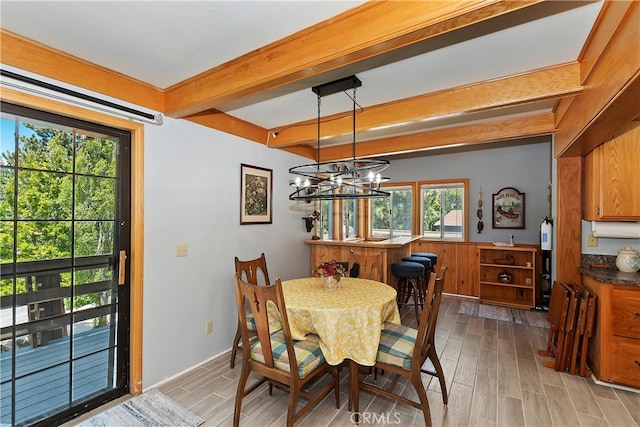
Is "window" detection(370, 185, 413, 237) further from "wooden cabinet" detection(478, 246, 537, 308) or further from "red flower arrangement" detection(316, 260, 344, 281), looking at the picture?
"red flower arrangement" detection(316, 260, 344, 281)

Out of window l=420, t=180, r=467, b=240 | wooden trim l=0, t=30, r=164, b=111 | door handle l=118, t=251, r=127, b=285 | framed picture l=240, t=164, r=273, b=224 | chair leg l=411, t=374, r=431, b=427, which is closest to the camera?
wooden trim l=0, t=30, r=164, b=111

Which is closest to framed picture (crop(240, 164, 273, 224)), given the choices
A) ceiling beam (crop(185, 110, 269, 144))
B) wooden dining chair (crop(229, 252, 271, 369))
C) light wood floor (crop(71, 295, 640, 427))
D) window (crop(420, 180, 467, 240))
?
ceiling beam (crop(185, 110, 269, 144))

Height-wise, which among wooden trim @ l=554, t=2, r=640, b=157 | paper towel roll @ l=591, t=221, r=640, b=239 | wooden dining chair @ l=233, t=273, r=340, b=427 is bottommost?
wooden dining chair @ l=233, t=273, r=340, b=427

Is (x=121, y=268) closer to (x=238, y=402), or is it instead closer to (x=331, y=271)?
(x=238, y=402)

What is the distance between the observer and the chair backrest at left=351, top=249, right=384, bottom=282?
3.73 meters

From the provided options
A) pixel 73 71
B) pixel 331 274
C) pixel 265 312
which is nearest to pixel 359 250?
pixel 331 274

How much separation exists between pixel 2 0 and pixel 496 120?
400 cm

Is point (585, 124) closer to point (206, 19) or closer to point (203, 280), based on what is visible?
point (206, 19)

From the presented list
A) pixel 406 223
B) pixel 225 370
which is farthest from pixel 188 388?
pixel 406 223

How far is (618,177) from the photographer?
8.31 feet

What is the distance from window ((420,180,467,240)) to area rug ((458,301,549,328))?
128cm

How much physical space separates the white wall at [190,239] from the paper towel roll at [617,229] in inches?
138

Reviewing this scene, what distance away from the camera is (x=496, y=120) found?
129 inches

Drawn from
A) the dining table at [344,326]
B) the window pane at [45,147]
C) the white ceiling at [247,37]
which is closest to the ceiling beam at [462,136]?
the white ceiling at [247,37]
